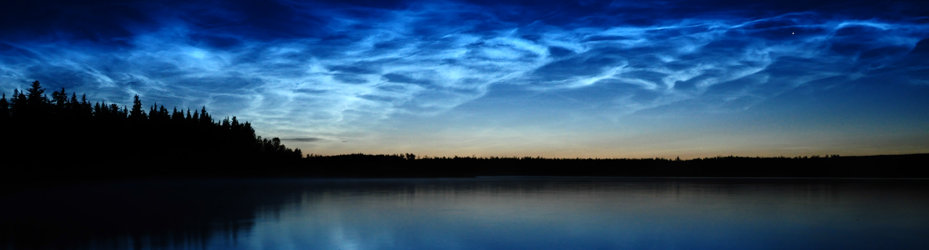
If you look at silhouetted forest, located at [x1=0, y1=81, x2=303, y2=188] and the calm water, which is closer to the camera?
the calm water

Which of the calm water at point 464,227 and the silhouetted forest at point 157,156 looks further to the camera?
the silhouetted forest at point 157,156

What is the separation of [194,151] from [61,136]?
A: 35.3 metres

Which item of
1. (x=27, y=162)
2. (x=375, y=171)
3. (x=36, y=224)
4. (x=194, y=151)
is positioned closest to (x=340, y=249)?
(x=36, y=224)

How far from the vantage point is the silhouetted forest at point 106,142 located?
252 feet

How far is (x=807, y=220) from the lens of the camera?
17.1 m

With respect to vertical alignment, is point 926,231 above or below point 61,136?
below

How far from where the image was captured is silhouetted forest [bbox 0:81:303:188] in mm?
76875

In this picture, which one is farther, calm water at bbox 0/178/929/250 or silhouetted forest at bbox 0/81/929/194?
silhouetted forest at bbox 0/81/929/194

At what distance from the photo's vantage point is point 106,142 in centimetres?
9212

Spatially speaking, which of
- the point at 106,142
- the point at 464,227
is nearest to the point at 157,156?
the point at 106,142

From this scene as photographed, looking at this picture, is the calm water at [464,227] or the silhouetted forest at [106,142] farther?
the silhouetted forest at [106,142]

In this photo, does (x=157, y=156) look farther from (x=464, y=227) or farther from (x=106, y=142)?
(x=464, y=227)

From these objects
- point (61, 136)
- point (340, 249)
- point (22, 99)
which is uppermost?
point (22, 99)

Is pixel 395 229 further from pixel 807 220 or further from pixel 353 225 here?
pixel 807 220
